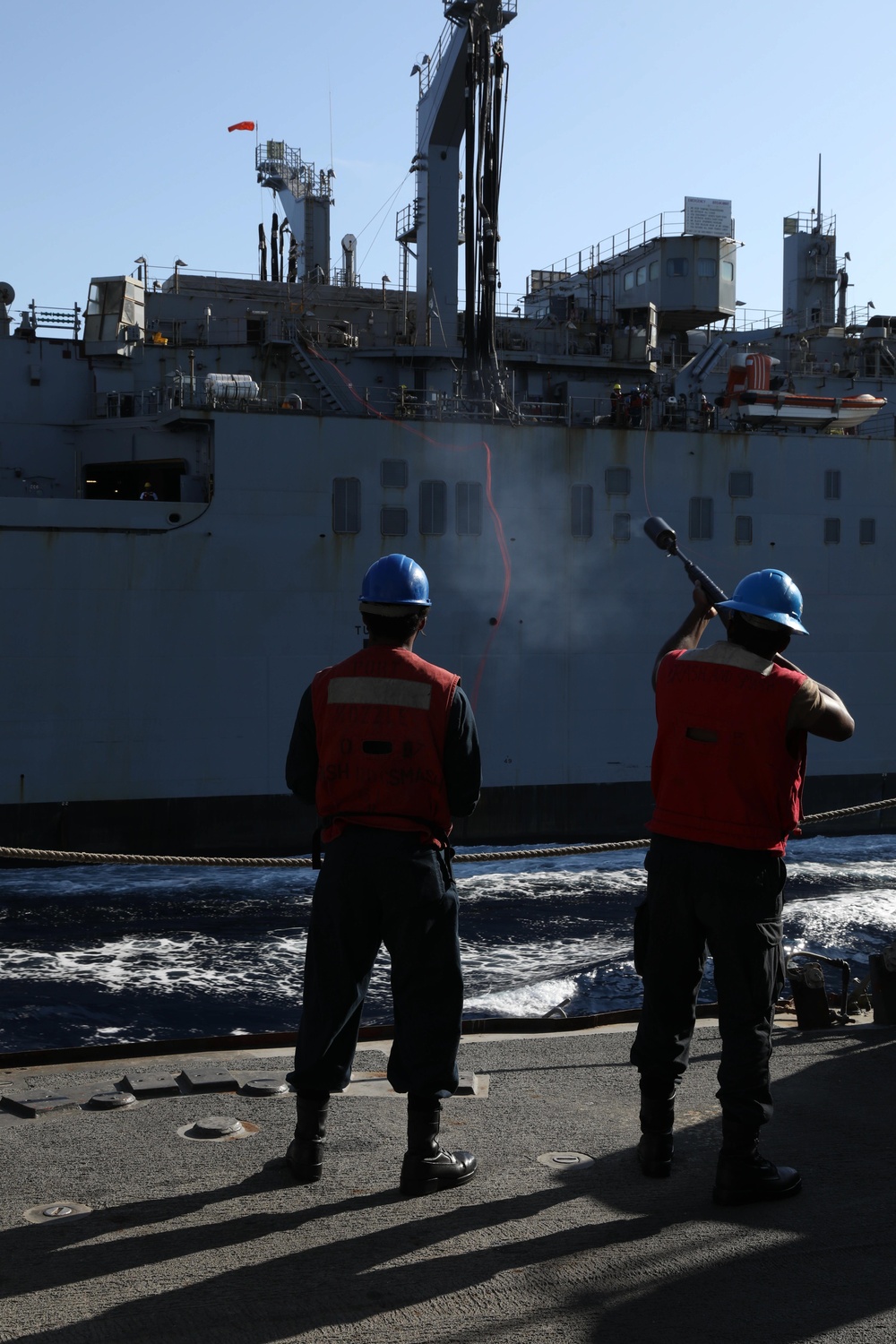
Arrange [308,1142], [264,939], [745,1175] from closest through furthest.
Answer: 1. [745,1175]
2. [308,1142]
3. [264,939]

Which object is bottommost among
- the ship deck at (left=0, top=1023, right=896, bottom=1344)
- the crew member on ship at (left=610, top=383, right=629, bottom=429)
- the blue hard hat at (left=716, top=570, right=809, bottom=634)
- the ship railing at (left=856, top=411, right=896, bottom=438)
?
the ship deck at (left=0, top=1023, right=896, bottom=1344)

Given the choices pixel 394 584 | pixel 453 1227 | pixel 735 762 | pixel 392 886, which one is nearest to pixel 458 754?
pixel 392 886

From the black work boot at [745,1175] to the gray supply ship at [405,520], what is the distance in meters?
12.0

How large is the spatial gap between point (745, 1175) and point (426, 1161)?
82 cm

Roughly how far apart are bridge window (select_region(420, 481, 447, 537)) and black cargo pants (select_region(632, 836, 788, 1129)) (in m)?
12.3

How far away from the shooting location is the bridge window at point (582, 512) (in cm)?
1612

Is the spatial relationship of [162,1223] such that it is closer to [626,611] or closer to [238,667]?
[238,667]

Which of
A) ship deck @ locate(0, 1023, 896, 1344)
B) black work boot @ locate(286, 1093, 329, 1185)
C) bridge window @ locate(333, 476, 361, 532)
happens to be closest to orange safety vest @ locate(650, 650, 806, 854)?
ship deck @ locate(0, 1023, 896, 1344)

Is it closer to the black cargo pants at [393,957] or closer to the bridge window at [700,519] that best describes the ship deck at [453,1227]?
the black cargo pants at [393,957]

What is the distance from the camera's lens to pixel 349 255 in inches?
894

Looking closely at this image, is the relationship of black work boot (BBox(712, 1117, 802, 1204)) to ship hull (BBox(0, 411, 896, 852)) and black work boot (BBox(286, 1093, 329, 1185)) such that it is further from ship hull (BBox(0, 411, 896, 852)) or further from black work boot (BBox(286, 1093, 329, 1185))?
ship hull (BBox(0, 411, 896, 852))

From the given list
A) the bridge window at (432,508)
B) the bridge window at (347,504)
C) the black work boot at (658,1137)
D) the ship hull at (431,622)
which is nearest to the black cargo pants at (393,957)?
the black work boot at (658,1137)

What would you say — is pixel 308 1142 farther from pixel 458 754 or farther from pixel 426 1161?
pixel 458 754

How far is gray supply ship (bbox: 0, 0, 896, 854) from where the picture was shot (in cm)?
1434
